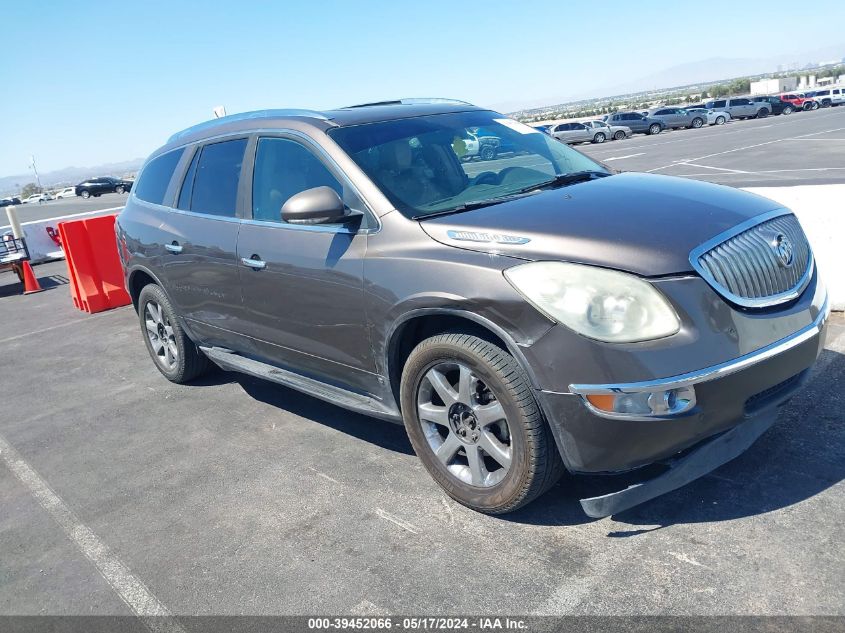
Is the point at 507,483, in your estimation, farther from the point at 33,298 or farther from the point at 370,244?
the point at 33,298

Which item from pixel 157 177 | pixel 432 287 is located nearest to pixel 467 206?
pixel 432 287

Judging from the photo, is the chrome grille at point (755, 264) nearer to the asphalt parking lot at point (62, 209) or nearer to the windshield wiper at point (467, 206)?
the windshield wiper at point (467, 206)

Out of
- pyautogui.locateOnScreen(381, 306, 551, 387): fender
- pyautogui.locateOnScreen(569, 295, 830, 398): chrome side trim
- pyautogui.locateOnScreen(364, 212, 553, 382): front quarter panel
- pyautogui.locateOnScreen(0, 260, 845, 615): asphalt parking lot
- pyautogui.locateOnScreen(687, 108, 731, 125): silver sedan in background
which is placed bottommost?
pyautogui.locateOnScreen(687, 108, 731, 125): silver sedan in background

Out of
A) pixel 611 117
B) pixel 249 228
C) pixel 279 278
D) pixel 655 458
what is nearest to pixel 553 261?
pixel 655 458

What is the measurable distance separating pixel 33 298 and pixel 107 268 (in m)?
2.26

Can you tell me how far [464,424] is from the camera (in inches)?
128

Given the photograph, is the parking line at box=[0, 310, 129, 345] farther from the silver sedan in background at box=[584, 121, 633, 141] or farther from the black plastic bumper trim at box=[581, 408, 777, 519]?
the silver sedan in background at box=[584, 121, 633, 141]

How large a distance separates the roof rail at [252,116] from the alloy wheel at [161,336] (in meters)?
1.37

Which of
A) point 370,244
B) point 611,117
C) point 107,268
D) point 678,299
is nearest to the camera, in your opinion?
point 678,299

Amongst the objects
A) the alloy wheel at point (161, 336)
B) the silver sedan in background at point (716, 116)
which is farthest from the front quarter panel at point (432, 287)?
the silver sedan in background at point (716, 116)

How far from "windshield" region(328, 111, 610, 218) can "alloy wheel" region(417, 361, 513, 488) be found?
819 millimetres

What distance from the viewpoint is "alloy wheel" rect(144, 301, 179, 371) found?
5.73 metres

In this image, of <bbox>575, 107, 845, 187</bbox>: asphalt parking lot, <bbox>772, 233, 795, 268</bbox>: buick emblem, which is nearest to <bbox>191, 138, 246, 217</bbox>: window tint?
<bbox>772, 233, 795, 268</bbox>: buick emblem

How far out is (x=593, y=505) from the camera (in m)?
2.87
